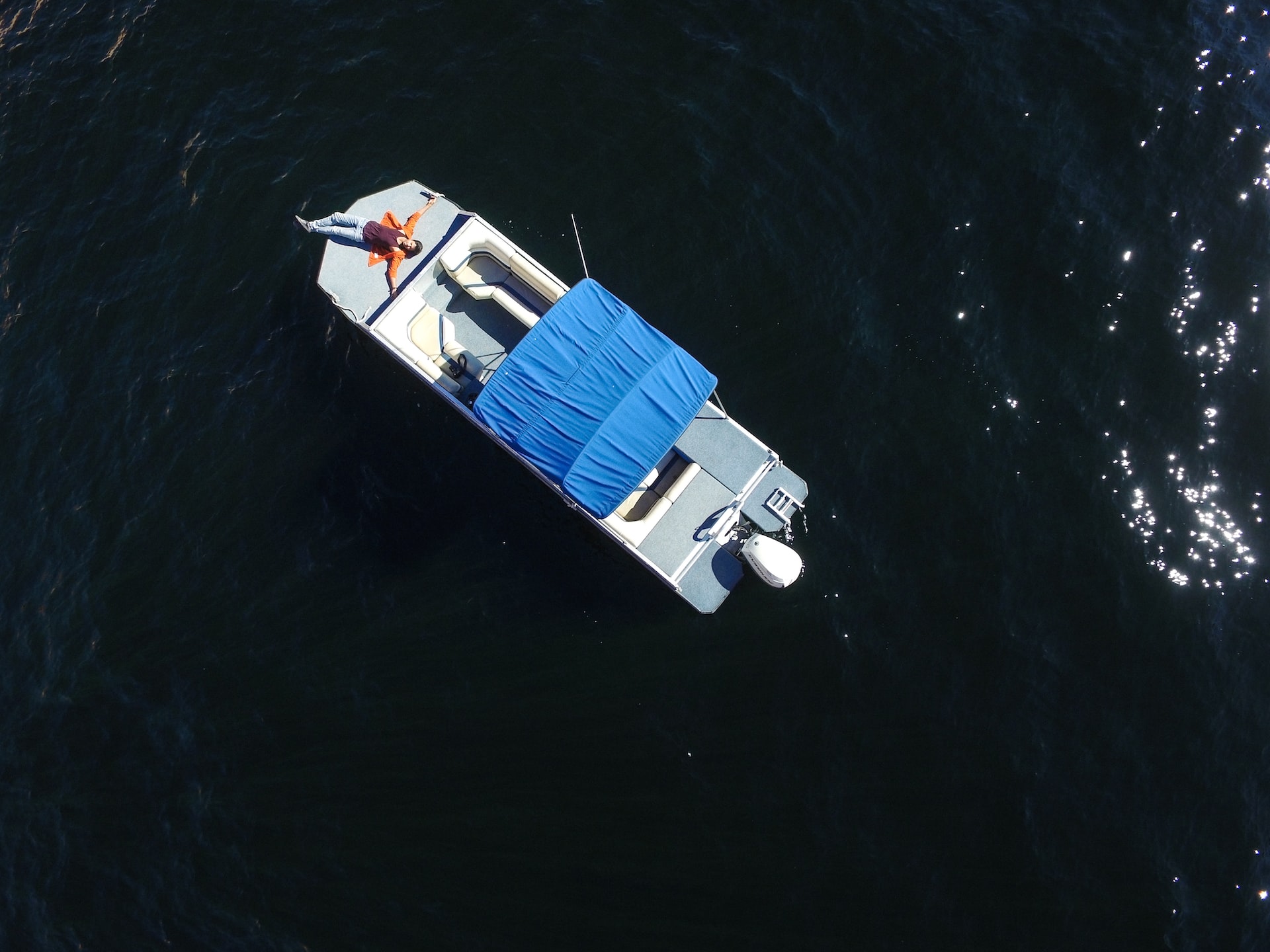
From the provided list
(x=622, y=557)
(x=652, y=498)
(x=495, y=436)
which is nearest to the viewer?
(x=495, y=436)

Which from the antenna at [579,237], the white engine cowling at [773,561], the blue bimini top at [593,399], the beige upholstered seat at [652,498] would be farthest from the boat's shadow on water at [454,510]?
the antenna at [579,237]

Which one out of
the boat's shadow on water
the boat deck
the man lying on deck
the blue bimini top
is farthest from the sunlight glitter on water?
the man lying on deck

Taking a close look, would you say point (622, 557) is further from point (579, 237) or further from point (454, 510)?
point (579, 237)

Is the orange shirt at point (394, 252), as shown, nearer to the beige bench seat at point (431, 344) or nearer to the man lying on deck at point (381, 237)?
the man lying on deck at point (381, 237)

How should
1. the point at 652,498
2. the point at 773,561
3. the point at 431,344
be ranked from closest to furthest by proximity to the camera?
the point at 773,561 < the point at 652,498 < the point at 431,344

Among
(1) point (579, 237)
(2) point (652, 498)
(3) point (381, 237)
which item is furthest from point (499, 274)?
(2) point (652, 498)

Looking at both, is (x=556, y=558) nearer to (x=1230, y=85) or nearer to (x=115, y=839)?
(x=115, y=839)
